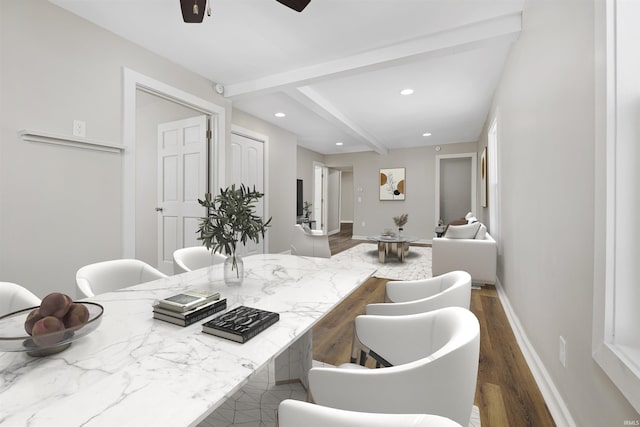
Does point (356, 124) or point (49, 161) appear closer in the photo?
point (49, 161)

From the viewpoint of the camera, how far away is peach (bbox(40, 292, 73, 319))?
0.80 m

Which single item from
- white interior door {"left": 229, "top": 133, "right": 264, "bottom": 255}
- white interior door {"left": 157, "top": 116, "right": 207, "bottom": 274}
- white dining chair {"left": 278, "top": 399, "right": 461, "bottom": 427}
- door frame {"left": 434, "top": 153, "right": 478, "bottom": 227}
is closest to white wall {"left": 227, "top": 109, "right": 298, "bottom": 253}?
white interior door {"left": 229, "top": 133, "right": 264, "bottom": 255}

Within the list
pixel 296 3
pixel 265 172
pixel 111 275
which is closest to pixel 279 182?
pixel 265 172

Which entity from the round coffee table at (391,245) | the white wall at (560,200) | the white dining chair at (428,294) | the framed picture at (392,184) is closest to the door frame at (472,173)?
the framed picture at (392,184)

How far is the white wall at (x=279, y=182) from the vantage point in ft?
17.6

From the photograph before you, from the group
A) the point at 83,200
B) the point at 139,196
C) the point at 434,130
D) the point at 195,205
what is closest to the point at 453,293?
the point at 83,200

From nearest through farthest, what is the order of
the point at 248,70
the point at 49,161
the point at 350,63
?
the point at 49,161, the point at 350,63, the point at 248,70

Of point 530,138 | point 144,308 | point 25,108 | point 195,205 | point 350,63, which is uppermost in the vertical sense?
point 350,63

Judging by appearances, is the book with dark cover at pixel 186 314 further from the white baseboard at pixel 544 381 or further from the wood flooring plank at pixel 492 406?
the white baseboard at pixel 544 381

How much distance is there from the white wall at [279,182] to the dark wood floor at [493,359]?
2.67m

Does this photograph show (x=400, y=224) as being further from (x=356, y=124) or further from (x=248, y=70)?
(x=248, y=70)

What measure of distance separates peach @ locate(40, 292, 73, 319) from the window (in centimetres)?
164

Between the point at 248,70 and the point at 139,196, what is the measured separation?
99.4 inches

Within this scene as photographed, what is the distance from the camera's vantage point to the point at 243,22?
2369 millimetres
